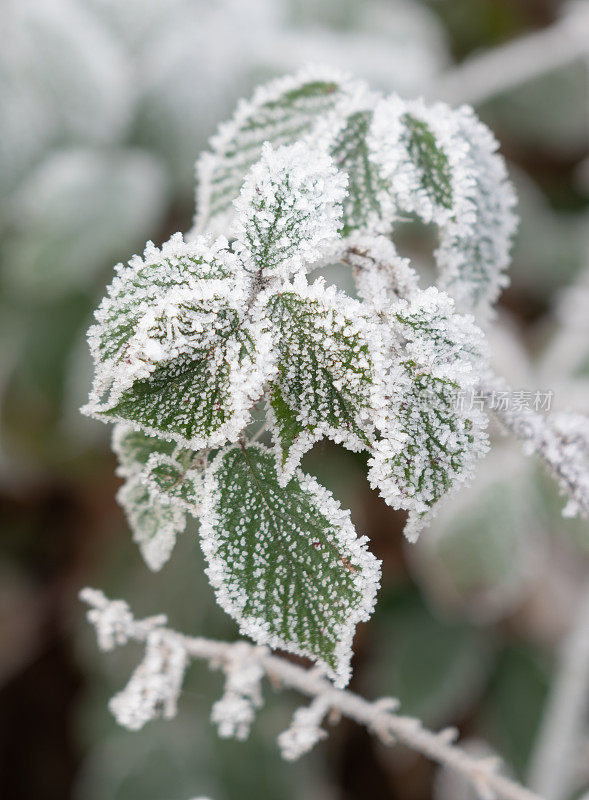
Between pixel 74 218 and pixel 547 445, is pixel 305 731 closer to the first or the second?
pixel 547 445

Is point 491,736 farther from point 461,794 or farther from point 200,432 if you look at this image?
point 200,432

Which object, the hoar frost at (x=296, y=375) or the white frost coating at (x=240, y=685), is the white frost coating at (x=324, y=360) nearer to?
the hoar frost at (x=296, y=375)

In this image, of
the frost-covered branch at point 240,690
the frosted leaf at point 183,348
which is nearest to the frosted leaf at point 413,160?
the frosted leaf at point 183,348

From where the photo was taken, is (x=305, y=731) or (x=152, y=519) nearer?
(x=152, y=519)

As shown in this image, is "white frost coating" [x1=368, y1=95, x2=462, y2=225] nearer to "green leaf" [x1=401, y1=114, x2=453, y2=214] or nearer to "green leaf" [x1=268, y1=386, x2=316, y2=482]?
"green leaf" [x1=401, y1=114, x2=453, y2=214]

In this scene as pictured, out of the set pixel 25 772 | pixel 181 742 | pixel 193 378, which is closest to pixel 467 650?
pixel 181 742

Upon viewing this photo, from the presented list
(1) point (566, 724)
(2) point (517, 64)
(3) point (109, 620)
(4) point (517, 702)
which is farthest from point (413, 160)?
(4) point (517, 702)
